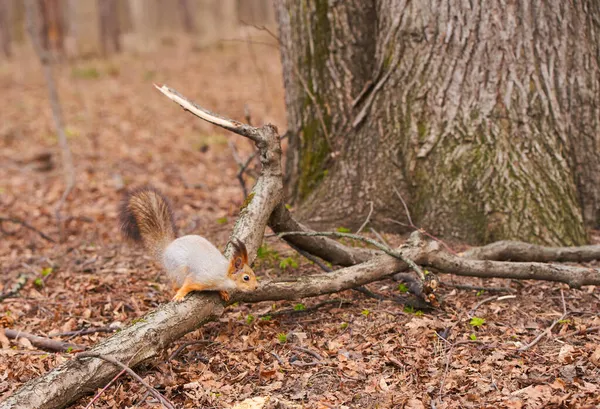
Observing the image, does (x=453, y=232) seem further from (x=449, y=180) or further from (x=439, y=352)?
(x=439, y=352)

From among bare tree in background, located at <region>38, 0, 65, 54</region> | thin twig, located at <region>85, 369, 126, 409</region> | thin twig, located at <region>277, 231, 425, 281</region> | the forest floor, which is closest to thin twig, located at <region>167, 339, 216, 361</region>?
the forest floor

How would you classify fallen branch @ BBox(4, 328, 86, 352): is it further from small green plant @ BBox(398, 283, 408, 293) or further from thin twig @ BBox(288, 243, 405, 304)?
small green plant @ BBox(398, 283, 408, 293)

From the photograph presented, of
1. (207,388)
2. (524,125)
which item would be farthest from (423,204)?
(207,388)

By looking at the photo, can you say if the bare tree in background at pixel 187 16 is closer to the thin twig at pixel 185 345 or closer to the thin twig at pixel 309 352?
the thin twig at pixel 185 345

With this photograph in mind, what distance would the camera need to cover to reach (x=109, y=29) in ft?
62.1

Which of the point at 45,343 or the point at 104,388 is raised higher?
the point at 104,388

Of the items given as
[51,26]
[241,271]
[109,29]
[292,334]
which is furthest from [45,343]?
[109,29]

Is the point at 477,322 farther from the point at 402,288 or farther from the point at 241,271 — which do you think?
the point at 241,271

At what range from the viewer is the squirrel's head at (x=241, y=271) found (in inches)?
122

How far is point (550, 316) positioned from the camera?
361cm

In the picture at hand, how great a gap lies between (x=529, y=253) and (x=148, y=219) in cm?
257

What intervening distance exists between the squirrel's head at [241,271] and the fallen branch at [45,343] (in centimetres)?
110

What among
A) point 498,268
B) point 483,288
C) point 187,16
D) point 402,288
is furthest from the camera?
point 187,16

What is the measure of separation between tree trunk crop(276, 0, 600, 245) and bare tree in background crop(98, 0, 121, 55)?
15.9 m
